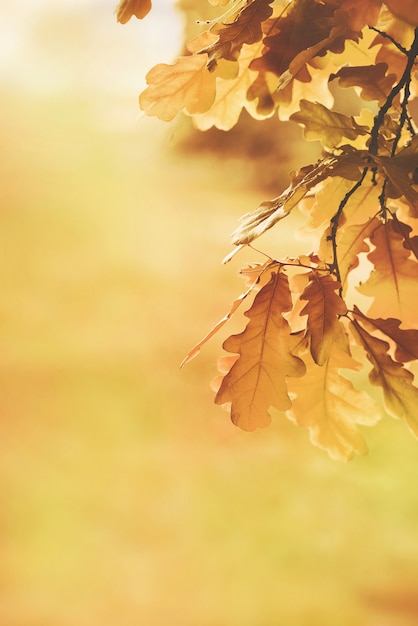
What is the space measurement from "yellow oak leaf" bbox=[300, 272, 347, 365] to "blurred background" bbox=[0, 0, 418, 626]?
1259 mm

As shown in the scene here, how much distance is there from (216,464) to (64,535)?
0.43m

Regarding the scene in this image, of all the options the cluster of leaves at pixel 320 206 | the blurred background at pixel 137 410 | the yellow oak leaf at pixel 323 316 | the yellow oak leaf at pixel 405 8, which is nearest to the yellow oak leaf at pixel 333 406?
the cluster of leaves at pixel 320 206

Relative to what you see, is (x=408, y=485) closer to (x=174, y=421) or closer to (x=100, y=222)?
(x=174, y=421)

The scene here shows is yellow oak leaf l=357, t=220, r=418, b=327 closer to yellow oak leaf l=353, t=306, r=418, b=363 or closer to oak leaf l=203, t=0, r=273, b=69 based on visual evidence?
yellow oak leaf l=353, t=306, r=418, b=363

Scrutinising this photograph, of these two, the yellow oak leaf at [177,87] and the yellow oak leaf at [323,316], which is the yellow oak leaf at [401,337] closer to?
the yellow oak leaf at [323,316]

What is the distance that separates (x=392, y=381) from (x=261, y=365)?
0.13 m

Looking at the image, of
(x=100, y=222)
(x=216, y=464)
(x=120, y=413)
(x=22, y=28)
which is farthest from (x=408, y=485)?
(x=22, y=28)

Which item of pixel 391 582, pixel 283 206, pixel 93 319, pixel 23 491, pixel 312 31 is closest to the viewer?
pixel 283 206

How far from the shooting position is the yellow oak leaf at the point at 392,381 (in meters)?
0.63

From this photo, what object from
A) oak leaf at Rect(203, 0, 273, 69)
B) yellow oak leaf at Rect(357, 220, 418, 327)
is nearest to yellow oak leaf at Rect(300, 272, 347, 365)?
yellow oak leaf at Rect(357, 220, 418, 327)

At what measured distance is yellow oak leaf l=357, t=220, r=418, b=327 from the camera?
694mm

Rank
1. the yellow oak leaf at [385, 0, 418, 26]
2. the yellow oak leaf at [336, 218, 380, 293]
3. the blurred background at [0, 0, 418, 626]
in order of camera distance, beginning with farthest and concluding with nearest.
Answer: the blurred background at [0, 0, 418, 626], the yellow oak leaf at [336, 218, 380, 293], the yellow oak leaf at [385, 0, 418, 26]

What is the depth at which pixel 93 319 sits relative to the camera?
195 cm

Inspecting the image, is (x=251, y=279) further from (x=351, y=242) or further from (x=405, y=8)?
(x=405, y=8)
